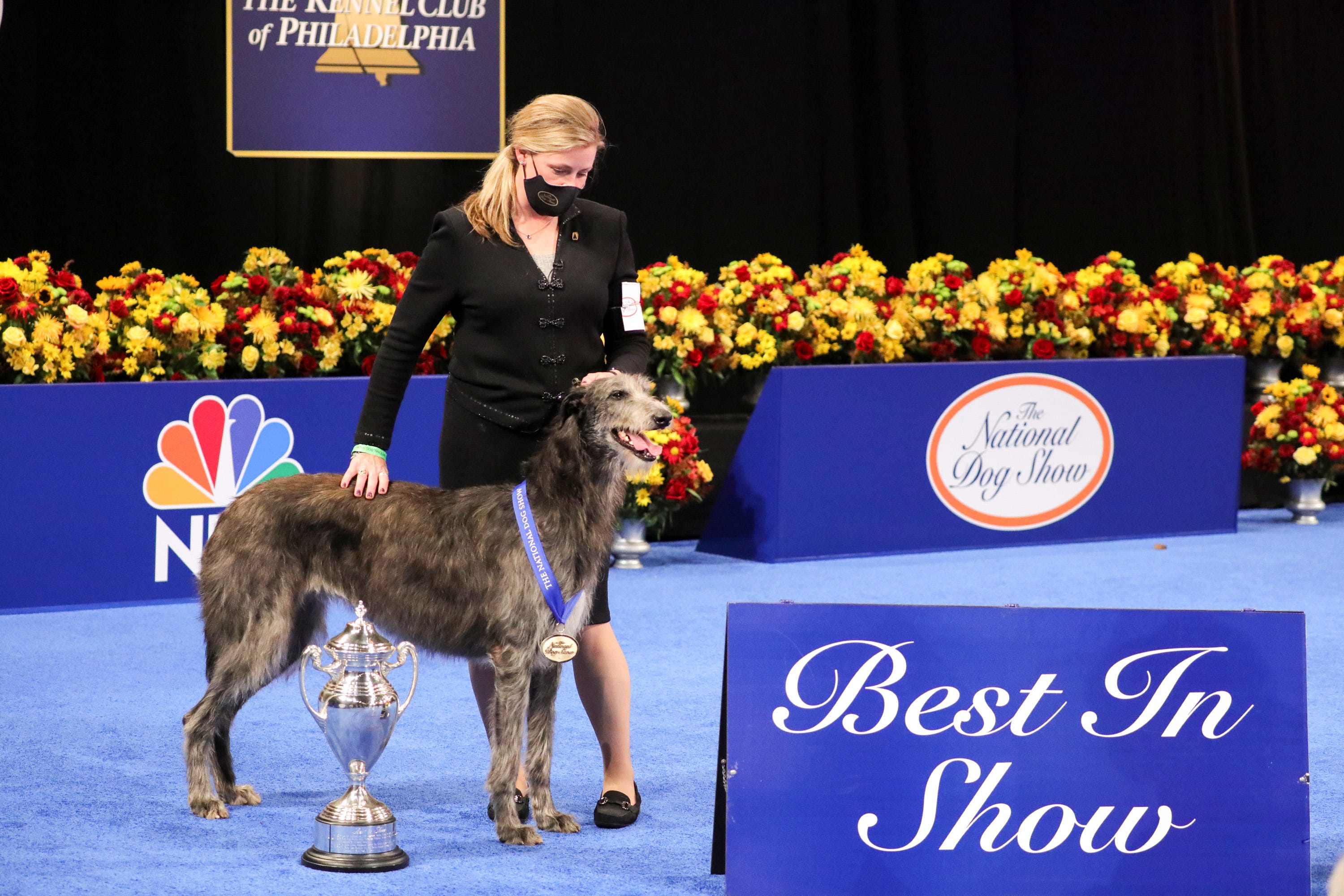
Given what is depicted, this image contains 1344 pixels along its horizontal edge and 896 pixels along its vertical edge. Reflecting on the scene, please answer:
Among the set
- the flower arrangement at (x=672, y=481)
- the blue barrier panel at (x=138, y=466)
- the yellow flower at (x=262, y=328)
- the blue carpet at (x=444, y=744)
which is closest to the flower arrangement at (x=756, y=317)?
the flower arrangement at (x=672, y=481)

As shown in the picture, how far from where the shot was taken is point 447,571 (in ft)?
11.0

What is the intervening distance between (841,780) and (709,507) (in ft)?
14.2

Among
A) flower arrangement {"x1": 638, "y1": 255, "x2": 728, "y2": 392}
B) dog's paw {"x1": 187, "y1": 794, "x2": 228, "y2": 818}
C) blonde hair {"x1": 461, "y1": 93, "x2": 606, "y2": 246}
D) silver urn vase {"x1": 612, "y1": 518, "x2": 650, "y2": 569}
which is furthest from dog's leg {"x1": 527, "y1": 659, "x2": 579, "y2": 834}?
flower arrangement {"x1": 638, "y1": 255, "x2": 728, "y2": 392}

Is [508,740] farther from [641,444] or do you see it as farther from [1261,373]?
[1261,373]

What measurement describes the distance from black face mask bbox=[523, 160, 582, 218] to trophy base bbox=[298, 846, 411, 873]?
129cm

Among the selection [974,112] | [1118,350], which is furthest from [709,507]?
[974,112]

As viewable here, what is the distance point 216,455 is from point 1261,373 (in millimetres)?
5157

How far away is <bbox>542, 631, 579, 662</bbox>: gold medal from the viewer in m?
3.28

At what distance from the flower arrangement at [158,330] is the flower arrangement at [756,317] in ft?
6.55

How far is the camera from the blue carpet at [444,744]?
10.4 feet

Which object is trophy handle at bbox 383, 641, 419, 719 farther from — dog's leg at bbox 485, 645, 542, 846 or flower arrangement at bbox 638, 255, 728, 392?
flower arrangement at bbox 638, 255, 728, 392

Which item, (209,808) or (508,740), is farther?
(209,808)

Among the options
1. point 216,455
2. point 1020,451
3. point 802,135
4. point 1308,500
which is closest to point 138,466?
point 216,455

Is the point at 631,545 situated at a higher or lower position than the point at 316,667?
higher
